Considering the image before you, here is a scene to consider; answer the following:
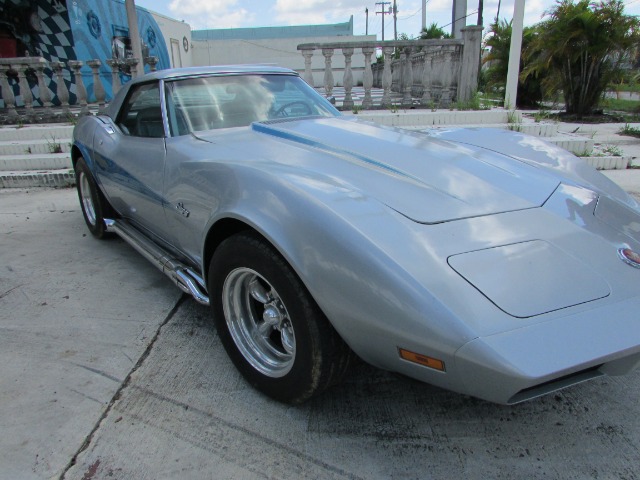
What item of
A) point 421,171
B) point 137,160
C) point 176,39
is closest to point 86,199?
point 137,160

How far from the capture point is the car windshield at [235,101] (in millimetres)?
2713

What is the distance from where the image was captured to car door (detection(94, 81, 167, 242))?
2664 millimetres

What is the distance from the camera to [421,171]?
78.8 inches

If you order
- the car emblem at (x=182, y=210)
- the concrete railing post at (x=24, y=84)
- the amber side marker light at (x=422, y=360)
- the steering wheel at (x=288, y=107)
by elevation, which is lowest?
the amber side marker light at (x=422, y=360)

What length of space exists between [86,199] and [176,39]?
23.9 meters

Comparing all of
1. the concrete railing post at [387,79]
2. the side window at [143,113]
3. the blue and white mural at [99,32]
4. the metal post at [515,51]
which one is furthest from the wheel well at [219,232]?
the blue and white mural at [99,32]

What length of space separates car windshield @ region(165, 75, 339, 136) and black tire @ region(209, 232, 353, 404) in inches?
41.0

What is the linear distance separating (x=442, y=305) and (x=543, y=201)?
83cm

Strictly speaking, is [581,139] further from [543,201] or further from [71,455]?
[71,455]

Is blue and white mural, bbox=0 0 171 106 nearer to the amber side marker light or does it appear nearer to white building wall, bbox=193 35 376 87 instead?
the amber side marker light

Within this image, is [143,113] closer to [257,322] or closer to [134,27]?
[257,322]

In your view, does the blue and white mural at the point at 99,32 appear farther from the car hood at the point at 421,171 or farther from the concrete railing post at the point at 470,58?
the car hood at the point at 421,171

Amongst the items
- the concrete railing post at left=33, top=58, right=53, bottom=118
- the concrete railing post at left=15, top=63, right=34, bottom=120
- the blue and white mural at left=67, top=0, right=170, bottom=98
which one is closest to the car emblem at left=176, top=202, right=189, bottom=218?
the concrete railing post at left=33, top=58, right=53, bottom=118

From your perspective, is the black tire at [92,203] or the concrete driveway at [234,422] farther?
the black tire at [92,203]
